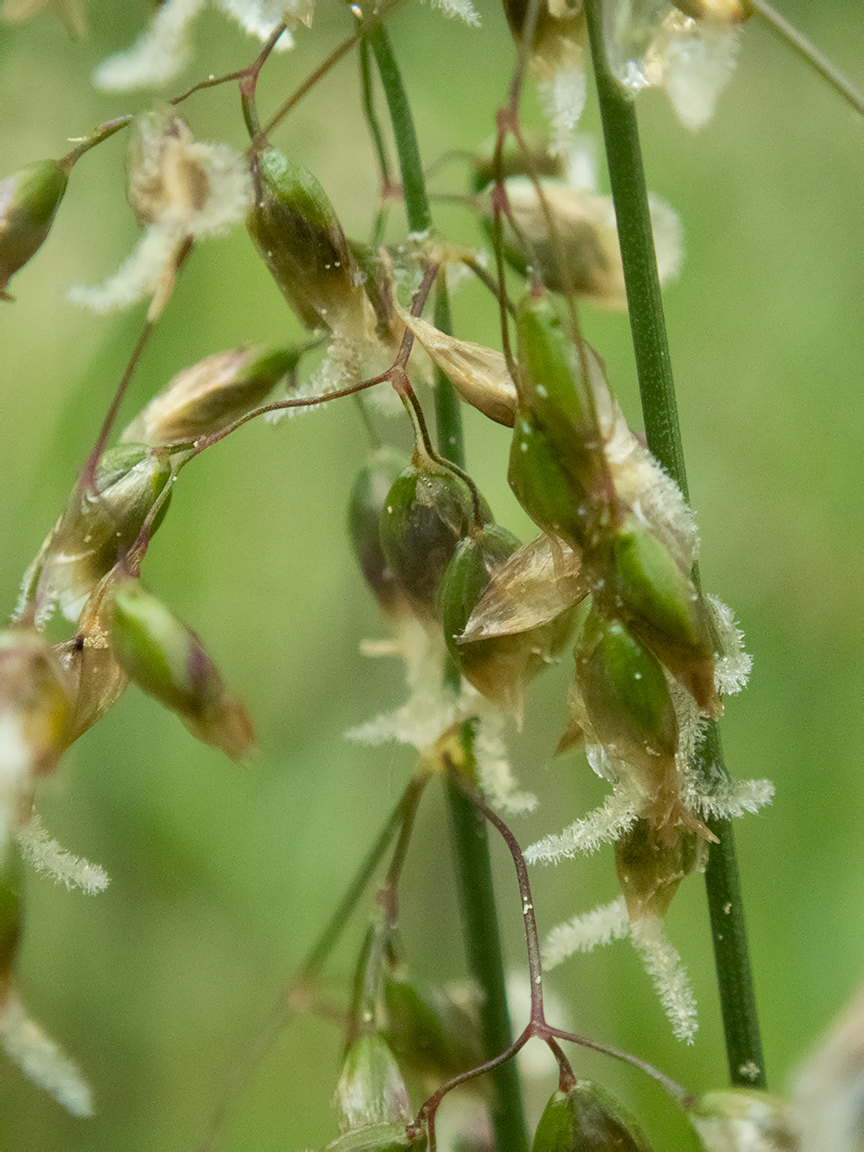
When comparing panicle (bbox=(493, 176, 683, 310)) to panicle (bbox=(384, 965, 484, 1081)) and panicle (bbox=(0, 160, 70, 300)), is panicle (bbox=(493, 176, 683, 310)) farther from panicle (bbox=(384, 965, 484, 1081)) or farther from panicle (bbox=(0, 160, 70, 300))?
panicle (bbox=(384, 965, 484, 1081))

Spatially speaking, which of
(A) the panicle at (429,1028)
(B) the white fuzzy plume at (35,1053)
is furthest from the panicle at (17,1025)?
(A) the panicle at (429,1028)

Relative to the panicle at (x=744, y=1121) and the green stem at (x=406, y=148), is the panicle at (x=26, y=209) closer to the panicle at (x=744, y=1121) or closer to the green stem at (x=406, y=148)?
the green stem at (x=406, y=148)

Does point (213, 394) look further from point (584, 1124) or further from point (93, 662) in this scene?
point (584, 1124)

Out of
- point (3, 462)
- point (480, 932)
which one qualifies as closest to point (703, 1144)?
point (480, 932)

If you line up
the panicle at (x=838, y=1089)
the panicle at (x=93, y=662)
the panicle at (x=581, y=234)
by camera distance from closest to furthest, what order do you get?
the panicle at (x=838, y=1089)
the panicle at (x=93, y=662)
the panicle at (x=581, y=234)

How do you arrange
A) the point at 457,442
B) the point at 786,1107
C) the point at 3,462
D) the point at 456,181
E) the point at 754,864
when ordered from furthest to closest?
the point at 456,181
the point at 3,462
the point at 754,864
the point at 457,442
the point at 786,1107

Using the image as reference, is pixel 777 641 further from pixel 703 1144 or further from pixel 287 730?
pixel 703 1144

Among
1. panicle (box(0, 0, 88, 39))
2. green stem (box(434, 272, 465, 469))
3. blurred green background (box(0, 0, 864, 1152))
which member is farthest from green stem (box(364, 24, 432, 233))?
blurred green background (box(0, 0, 864, 1152))
